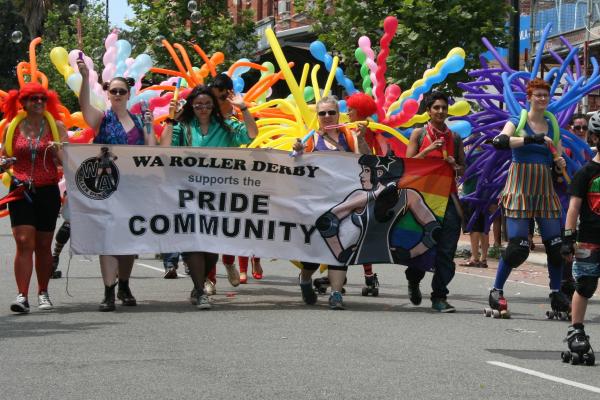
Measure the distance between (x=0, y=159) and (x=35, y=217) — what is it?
0.53 meters

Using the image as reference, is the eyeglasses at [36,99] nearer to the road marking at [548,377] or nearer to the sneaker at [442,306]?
the sneaker at [442,306]

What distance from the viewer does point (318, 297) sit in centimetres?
1200

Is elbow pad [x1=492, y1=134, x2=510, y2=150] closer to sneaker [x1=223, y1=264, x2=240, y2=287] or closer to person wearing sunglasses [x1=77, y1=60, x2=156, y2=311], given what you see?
person wearing sunglasses [x1=77, y1=60, x2=156, y2=311]

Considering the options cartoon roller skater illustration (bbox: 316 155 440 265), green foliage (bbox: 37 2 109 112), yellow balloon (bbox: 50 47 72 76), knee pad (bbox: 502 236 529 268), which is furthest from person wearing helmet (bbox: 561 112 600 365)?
green foliage (bbox: 37 2 109 112)

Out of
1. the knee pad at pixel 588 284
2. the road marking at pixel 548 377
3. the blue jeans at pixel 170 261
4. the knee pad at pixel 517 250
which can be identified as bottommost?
the road marking at pixel 548 377

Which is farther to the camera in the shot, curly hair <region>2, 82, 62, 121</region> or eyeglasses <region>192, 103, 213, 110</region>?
eyeglasses <region>192, 103, 213, 110</region>

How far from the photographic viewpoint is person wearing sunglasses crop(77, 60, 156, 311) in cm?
1041

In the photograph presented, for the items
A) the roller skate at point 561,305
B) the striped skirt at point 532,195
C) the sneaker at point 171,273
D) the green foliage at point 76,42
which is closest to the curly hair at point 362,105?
the striped skirt at point 532,195

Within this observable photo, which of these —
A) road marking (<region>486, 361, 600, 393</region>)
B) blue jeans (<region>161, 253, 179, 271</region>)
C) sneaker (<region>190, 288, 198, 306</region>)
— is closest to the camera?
road marking (<region>486, 361, 600, 393</region>)

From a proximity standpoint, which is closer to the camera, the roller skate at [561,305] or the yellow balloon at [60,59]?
the roller skate at [561,305]

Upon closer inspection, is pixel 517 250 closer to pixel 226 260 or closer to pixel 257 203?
pixel 257 203

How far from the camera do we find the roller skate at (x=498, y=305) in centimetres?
1028

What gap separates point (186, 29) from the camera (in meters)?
33.2

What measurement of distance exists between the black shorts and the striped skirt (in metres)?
3.57
